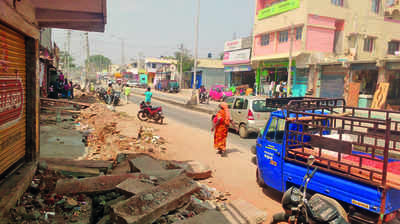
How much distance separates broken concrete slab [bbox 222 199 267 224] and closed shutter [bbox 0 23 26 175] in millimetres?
3487

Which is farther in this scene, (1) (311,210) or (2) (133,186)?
(2) (133,186)

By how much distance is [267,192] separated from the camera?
5945 millimetres

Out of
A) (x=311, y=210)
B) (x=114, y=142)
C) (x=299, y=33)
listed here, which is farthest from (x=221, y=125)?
(x=299, y=33)

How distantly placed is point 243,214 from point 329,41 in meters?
25.3

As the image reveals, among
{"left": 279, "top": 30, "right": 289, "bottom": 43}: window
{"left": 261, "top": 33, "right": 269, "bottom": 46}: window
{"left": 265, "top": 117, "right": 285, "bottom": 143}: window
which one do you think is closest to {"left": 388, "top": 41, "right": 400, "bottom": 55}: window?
{"left": 279, "top": 30, "right": 289, "bottom": 43}: window

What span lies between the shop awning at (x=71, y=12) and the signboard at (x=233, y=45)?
32.3 meters

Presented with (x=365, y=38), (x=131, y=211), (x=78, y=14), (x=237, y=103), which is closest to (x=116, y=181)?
(x=131, y=211)

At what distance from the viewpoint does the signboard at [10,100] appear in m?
4.29

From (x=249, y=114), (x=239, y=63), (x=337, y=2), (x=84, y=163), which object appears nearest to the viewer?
(x=84, y=163)

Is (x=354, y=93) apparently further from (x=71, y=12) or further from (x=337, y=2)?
(x=71, y=12)

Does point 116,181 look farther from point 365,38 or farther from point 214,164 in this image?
point 365,38

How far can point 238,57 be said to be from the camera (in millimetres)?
36250

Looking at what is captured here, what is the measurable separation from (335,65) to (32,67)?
2165 centimetres

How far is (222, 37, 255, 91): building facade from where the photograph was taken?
114 ft
